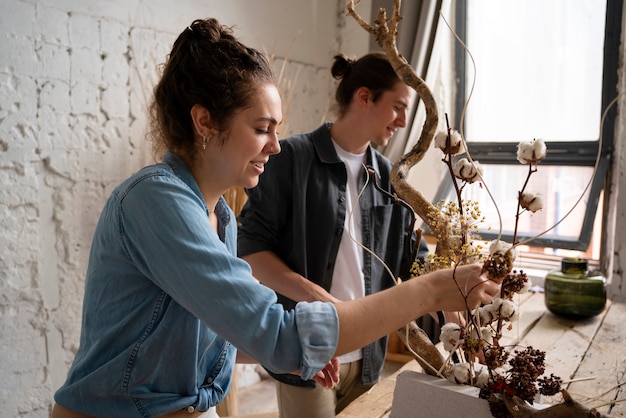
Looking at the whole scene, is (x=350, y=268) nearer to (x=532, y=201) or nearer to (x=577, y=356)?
(x=577, y=356)

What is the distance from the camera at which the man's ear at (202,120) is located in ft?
3.43

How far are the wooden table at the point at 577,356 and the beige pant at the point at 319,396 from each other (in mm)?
215

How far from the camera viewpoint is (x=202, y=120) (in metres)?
1.05

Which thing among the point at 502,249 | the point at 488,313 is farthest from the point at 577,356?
the point at 502,249

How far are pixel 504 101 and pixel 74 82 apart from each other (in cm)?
249

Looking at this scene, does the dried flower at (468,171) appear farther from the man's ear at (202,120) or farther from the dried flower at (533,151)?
the man's ear at (202,120)

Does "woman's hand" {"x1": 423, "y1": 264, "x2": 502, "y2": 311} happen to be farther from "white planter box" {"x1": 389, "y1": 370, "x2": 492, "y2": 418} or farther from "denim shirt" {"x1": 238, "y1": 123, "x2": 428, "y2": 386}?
"denim shirt" {"x1": 238, "y1": 123, "x2": 428, "y2": 386}

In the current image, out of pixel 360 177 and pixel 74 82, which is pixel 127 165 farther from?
pixel 360 177

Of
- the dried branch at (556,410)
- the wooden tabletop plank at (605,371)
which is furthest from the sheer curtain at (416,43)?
the dried branch at (556,410)

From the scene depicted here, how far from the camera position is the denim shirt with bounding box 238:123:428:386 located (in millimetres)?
1789

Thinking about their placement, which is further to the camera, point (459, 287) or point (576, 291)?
point (576, 291)

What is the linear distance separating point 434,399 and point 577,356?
870 millimetres

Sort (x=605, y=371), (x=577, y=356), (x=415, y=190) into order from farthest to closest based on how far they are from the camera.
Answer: (x=577, y=356) < (x=605, y=371) < (x=415, y=190)

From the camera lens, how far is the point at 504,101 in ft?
11.2
